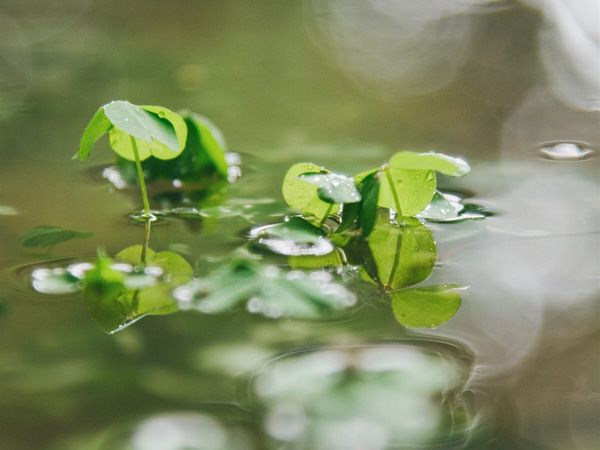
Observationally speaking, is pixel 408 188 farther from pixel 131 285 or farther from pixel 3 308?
pixel 3 308

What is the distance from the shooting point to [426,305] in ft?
3.23

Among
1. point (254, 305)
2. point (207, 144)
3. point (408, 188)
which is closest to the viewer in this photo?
point (254, 305)

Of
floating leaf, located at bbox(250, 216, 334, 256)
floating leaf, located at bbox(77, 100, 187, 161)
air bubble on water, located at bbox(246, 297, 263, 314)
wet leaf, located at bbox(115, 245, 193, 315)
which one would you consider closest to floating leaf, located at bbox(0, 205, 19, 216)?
floating leaf, located at bbox(77, 100, 187, 161)

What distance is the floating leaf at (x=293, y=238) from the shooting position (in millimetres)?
1116

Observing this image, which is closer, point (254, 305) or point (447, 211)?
point (254, 305)

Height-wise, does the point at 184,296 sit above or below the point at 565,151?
below

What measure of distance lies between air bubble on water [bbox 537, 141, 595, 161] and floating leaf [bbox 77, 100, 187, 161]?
709mm

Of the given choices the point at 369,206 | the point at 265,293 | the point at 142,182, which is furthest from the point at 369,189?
the point at 142,182

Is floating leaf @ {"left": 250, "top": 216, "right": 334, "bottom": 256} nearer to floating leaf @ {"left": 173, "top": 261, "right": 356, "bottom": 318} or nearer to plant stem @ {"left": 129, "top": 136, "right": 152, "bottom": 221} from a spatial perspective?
floating leaf @ {"left": 173, "top": 261, "right": 356, "bottom": 318}

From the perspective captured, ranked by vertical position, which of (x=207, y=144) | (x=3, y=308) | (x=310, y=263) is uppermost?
(x=207, y=144)

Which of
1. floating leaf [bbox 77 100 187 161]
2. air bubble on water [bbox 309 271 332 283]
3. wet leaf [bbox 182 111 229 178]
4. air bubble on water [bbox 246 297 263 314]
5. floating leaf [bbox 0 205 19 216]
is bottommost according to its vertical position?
air bubble on water [bbox 246 297 263 314]

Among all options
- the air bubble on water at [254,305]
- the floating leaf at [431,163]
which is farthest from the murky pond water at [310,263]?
the floating leaf at [431,163]

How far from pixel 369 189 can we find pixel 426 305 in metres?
0.23

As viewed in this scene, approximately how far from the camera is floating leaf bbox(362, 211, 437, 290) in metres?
1.06
